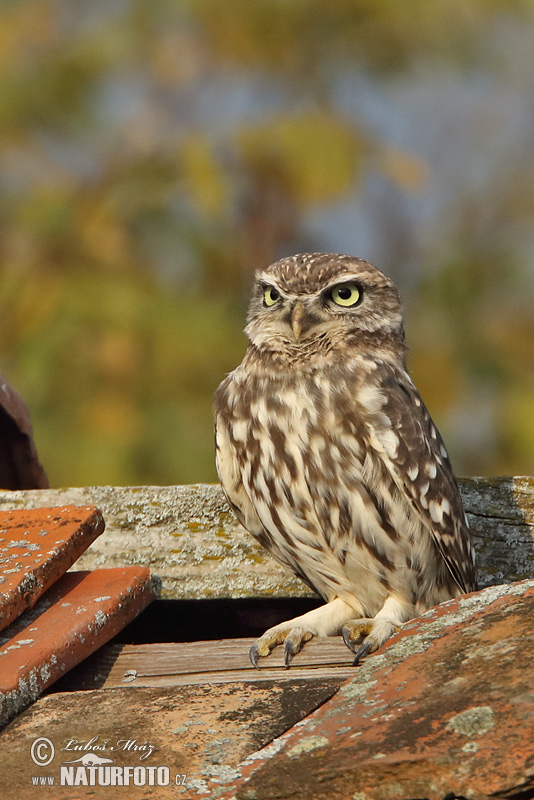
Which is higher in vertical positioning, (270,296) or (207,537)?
(270,296)

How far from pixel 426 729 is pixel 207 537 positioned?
133 centimetres

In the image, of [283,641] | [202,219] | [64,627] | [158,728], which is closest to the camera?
[158,728]

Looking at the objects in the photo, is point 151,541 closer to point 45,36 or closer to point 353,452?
point 353,452

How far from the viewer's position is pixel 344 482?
264cm

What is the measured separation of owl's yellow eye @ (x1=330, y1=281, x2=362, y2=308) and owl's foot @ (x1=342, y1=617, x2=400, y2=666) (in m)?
0.99

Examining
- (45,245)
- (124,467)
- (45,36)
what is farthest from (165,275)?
(45,36)

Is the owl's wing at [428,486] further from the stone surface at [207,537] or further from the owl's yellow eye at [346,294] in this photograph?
the owl's yellow eye at [346,294]

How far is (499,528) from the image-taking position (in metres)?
2.78

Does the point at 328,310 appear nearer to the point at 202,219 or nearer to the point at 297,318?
the point at 297,318

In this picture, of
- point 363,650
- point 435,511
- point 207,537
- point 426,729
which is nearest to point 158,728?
point 426,729

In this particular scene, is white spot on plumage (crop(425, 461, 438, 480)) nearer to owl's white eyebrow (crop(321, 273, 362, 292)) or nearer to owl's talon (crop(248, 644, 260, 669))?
owl's white eyebrow (crop(321, 273, 362, 292))

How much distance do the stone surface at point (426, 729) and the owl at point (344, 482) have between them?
719 mm

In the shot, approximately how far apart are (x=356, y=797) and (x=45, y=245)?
21.1 feet

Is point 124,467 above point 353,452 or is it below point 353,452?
below
